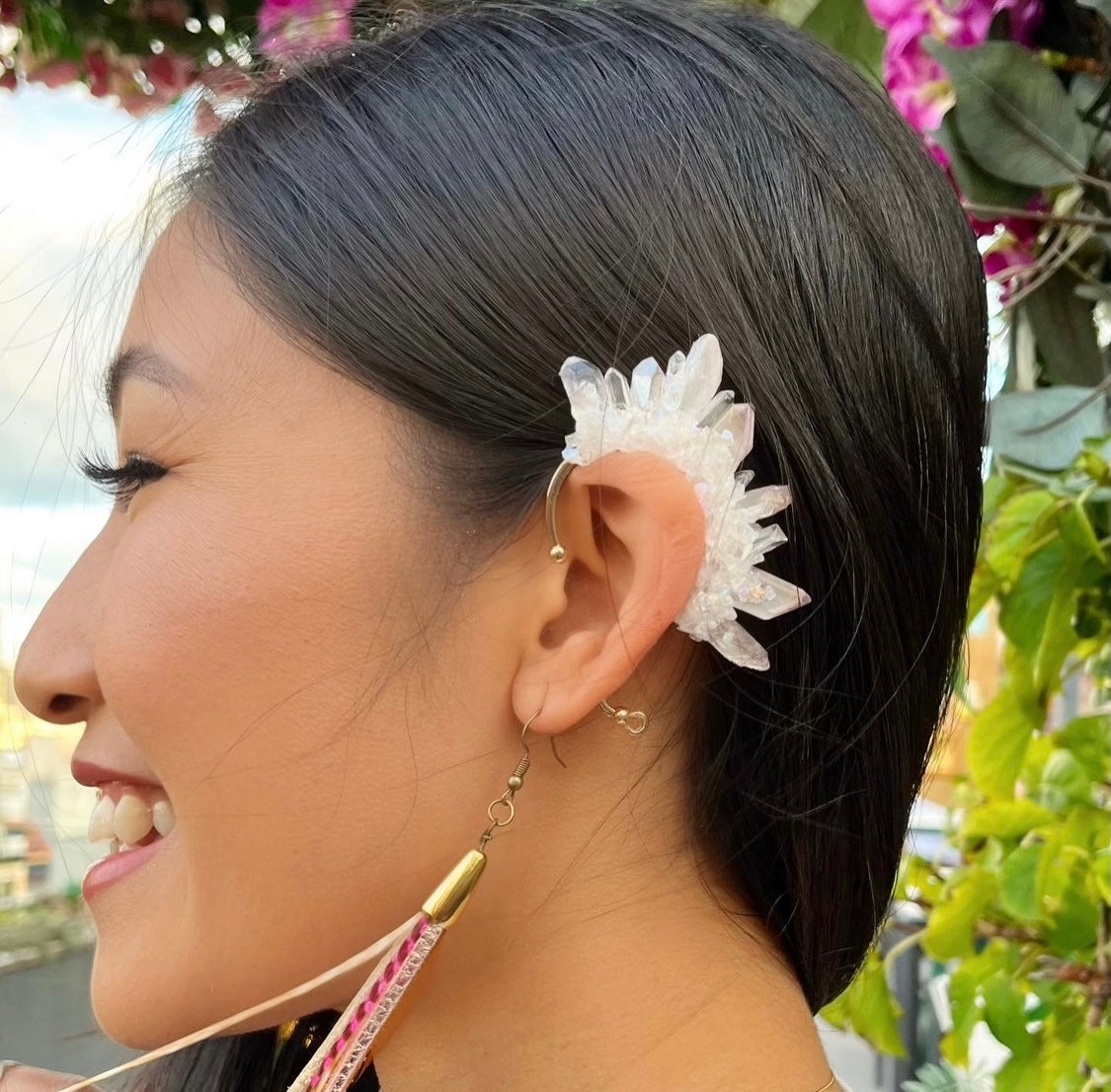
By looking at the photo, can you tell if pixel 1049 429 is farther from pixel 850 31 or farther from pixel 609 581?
pixel 609 581

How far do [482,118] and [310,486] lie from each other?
0.27 metres

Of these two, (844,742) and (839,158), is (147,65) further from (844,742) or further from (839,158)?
(844,742)

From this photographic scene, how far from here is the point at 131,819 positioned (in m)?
0.80

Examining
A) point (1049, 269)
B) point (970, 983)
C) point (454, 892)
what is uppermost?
point (1049, 269)

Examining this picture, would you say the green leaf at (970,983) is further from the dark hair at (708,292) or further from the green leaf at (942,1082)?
the green leaf at (942,1082)

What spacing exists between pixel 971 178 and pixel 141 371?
0.76 meters

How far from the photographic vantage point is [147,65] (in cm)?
143

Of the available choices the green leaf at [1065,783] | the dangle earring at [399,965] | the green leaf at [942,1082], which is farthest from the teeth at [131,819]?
the green leaf at [942,1082]

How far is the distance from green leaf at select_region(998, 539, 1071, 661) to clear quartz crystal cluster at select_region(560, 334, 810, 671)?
0.51 m

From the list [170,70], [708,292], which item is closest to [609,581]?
[708,292]

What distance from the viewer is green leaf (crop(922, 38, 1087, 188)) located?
3.43 ft

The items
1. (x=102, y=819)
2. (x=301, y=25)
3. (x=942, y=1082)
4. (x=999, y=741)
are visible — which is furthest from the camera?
(x=942, y=1082)

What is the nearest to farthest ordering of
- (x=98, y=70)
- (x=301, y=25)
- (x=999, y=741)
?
(x=301, y=25), (x=999, y=741), (x=98, y=70)

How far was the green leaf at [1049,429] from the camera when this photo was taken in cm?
111
